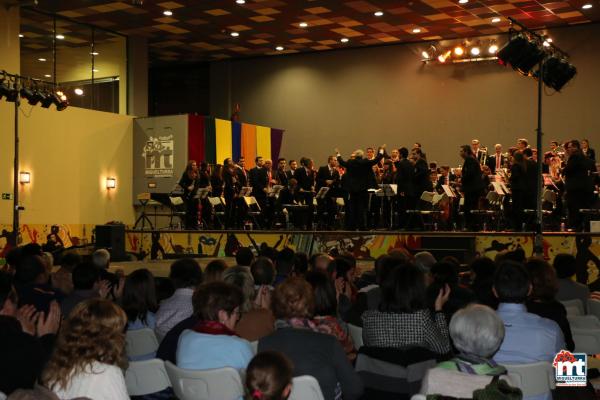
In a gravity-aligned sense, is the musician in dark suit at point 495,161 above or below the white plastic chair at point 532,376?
above

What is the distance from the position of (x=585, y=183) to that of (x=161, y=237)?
25.2ft

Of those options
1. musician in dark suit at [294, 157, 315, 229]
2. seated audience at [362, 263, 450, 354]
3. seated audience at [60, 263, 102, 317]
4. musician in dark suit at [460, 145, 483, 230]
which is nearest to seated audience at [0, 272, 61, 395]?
seated audience at [362, 263, 450, 354]

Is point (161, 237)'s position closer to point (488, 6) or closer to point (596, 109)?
point (488, 6)

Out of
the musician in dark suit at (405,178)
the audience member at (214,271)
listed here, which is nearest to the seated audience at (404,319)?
the audience member at (214,271)

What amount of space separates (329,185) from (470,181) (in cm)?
360

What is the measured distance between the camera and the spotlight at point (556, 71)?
12.2m

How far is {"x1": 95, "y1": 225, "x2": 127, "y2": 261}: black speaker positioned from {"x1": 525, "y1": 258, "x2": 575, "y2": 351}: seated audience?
10.6m

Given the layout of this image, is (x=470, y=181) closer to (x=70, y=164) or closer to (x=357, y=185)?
(x=357, y=185)

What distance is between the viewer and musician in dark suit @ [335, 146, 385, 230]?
13719mm

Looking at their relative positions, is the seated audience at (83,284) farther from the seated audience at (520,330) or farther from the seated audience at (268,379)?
the seated audience at (268,379)

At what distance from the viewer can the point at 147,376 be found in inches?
146

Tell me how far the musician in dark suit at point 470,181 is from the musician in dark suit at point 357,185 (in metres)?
1.52

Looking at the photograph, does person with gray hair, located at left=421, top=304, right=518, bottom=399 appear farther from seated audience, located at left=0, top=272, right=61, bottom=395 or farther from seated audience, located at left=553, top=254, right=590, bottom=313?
seated audience, located at left=553, top=254, right=590, bottom=313

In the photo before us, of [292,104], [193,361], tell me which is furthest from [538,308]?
[292,104]
